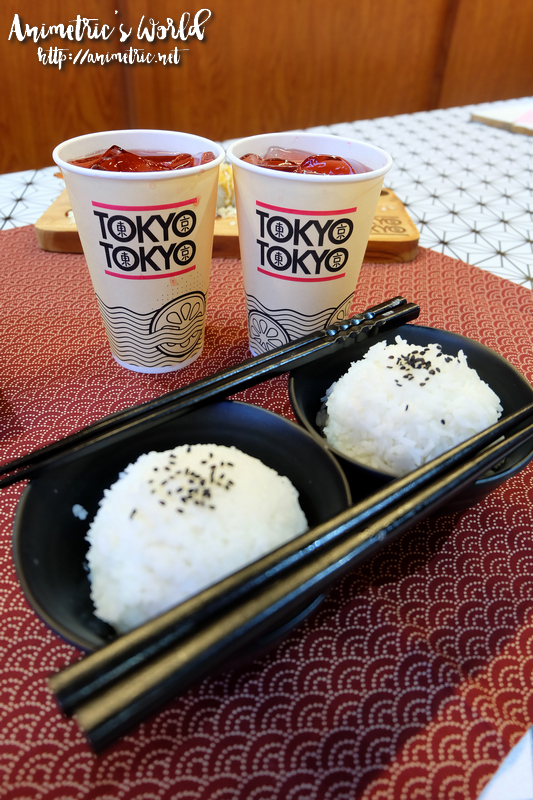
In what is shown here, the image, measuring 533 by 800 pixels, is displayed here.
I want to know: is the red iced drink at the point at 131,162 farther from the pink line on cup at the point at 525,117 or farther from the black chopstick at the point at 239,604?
the pink line on cup at the point at 525,117

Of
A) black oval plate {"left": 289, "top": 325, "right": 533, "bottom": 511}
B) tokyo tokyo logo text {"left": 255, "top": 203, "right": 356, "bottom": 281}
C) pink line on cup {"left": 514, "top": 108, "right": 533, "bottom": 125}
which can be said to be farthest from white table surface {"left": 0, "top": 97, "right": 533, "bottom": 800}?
tokyo tokyo logo text {"left": 255, "top": 203, "right": 356, "bottom": 281}

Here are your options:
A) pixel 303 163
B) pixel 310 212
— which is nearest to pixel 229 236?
pixel 303 163

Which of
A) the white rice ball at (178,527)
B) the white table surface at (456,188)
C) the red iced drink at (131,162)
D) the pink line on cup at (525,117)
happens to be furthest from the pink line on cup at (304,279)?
the pink line on cup at (525,117)

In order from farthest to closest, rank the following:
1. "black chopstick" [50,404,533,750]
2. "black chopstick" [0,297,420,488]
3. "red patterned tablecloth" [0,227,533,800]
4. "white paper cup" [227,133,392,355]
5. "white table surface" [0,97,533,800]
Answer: "white table surface" [0,97,533,800] < "white paper cup" [227,133,392,355] < "black chopstick" [0,297,420,488] < "red patterned tablecloth" [0,227,533,800] < "black chopstick" [50,404,533,750]

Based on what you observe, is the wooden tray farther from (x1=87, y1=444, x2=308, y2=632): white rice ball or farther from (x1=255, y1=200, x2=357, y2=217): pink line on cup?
(x1=87, y1=444, x2=308, y2=632): white rice ball

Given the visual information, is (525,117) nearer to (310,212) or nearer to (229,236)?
(229,236)

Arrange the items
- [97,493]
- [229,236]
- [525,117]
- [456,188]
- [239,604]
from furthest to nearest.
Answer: [525,117] → [456,188] → [229,236] → [97,493] → [239,604]

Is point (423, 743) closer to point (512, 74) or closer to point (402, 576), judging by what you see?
point (402, 576)
